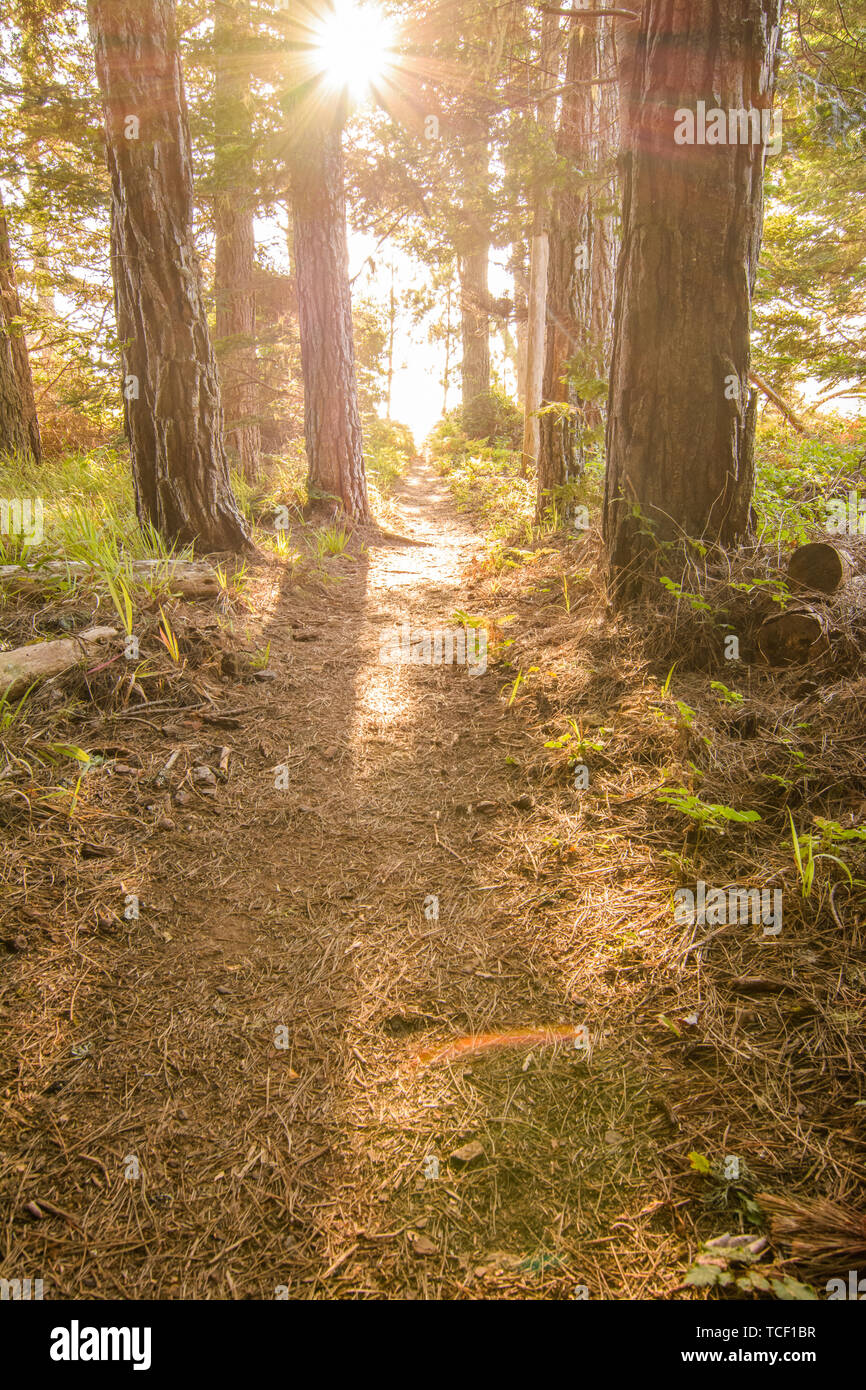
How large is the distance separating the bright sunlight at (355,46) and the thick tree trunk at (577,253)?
6.41 feet

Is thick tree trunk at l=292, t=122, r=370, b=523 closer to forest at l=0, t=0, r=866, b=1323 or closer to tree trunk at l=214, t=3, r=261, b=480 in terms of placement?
forest at l=0, t=0, r=866, b=1323

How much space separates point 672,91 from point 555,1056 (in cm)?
468

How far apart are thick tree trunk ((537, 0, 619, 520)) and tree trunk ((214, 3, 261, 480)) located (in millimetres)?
3185

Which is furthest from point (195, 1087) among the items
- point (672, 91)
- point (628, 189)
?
point (672, 91)

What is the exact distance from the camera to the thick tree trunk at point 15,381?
7.71 metres

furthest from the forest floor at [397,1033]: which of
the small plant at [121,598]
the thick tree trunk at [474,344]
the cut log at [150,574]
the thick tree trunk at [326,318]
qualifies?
the thick tree trunk at [474,344]

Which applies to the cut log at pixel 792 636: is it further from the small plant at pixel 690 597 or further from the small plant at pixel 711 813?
the small plant at pixel 711 813

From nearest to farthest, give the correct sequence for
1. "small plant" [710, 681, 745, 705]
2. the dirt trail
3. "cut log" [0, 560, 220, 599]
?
the dirt trail
"small plant" [710, 681, 745, 705]
"cut log" [0, 560, 220, 599]

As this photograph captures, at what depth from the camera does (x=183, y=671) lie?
12.3ft

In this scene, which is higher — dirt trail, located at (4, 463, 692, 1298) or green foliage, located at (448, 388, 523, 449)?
green foliage, located at (448, 388, 523, 449)

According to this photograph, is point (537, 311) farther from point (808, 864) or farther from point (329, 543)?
point (808, 864)

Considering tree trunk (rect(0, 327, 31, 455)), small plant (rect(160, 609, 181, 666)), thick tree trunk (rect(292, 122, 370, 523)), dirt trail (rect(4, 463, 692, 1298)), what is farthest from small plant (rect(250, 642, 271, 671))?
tree trunk (rect(0, 327, 31, 455))

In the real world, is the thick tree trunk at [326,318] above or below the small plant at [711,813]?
above

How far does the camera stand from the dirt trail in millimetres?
1418
